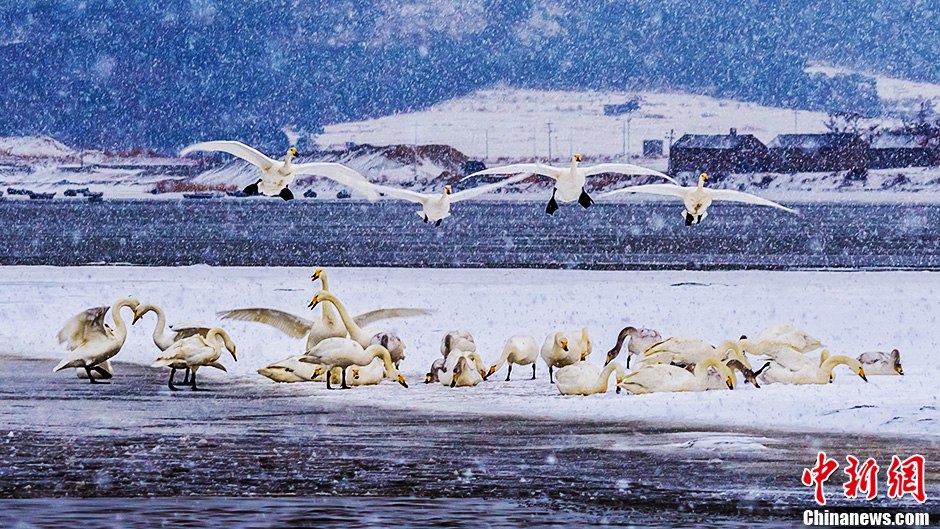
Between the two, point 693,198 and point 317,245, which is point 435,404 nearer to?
point 693,198

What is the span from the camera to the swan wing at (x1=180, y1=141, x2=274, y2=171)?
15.9 meters

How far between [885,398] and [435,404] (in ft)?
13.0

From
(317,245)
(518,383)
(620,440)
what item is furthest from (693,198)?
(317,245)

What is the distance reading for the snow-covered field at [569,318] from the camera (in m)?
13.9

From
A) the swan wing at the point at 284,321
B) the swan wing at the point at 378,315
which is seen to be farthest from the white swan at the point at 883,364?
the swan wing at the point at 284,321

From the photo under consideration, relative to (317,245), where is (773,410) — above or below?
below

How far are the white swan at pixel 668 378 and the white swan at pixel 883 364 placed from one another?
5.70ft

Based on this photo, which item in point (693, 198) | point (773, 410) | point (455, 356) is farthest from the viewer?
point (693, 198)

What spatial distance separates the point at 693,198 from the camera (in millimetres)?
20266

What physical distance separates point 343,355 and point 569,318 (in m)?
7.49

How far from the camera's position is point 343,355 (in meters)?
15.3

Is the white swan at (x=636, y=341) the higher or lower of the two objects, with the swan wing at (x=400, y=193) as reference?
lower

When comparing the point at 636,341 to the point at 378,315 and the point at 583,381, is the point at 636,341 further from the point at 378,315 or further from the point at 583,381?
the point at 378,315

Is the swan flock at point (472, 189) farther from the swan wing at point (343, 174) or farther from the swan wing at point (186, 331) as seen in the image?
the swan wing at point (186, 331)
